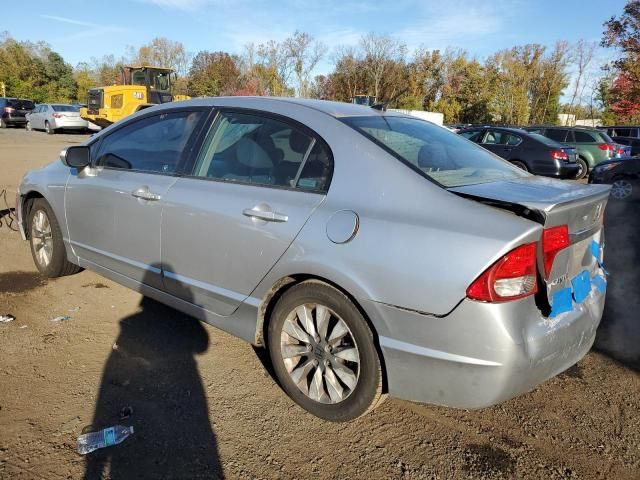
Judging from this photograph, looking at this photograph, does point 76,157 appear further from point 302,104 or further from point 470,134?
point 470,134

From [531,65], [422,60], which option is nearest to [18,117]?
[422,60]

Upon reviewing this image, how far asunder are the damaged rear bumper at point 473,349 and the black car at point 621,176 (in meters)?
4.78

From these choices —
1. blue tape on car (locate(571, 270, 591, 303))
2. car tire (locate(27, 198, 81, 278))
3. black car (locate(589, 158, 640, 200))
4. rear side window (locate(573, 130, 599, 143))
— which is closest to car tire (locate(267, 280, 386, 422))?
blue tape on car (locate(571, 270, 591, 303))

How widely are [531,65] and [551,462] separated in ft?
147

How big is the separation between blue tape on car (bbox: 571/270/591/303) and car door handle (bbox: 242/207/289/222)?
1478mm

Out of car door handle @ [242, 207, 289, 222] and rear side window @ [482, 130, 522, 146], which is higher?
rear side window @ [482, 130, 522, 146]

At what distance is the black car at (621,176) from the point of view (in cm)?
638

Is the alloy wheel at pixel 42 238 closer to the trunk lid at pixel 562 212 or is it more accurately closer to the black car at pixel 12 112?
the trunk lid at pixel 562 212

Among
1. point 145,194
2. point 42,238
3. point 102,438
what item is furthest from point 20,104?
point 102,438

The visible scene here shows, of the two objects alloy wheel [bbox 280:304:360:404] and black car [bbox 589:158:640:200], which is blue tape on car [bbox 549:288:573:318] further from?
black car [bbox 589:158:640:200]

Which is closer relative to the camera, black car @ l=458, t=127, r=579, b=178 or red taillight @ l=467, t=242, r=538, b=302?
red taillight @ l=467, t=242, r=538, b=302

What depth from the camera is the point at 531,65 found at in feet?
136

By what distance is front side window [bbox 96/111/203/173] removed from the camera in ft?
11.3

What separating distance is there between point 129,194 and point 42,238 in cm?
168
